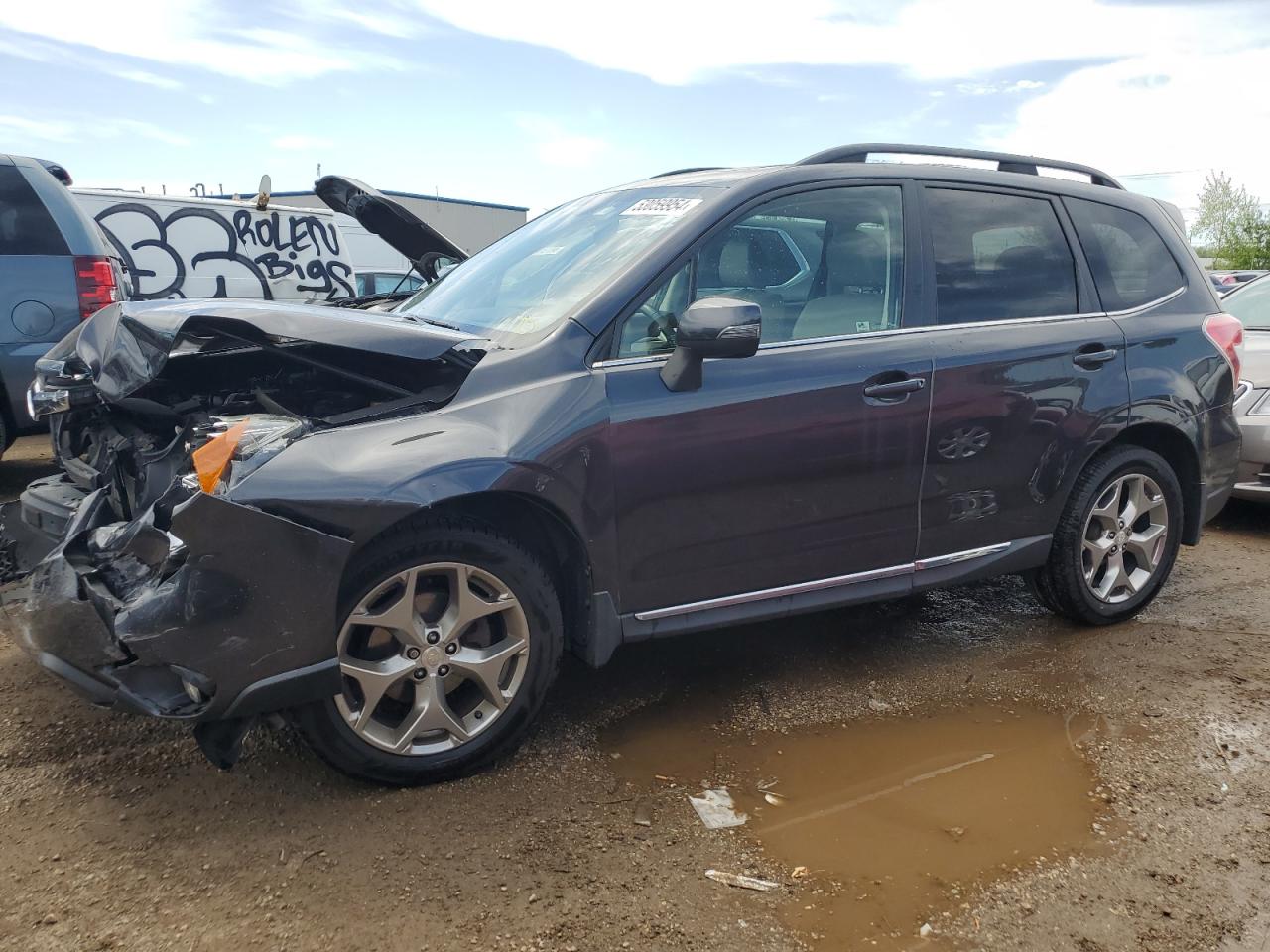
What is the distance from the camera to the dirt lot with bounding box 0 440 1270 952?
7.52 ft

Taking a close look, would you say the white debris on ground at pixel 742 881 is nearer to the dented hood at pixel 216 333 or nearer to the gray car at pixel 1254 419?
the dented hood at pixel 216 333

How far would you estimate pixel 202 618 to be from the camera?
2439mm

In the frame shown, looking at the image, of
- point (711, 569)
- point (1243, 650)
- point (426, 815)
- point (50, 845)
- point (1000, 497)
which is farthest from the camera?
point (1243, 650)

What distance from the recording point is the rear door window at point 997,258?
144 inches

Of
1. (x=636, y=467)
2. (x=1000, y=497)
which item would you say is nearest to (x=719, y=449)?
(x=636, y=467)

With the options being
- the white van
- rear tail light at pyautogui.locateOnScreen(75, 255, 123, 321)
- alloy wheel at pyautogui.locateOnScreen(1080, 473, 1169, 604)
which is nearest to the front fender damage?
alloy wheel at pyautogui.locateOnScreen(1080, 473, 1169, 604)

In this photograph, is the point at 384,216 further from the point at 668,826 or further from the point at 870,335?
the point at 668,826

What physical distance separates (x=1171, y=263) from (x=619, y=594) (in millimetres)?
2966

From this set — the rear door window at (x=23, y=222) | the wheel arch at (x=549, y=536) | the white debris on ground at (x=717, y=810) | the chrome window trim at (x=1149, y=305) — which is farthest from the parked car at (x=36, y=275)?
the chrome window trim at (x=1149, y=305)

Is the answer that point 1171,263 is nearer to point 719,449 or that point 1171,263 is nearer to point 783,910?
point 719,449

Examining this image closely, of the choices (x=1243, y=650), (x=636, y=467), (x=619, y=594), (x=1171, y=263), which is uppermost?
(x=1171, y=263)

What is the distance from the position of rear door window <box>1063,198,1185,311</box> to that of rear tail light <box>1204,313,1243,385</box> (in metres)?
0.21

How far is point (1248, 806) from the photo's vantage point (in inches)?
114

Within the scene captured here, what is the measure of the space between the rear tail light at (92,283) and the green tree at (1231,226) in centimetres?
6169
